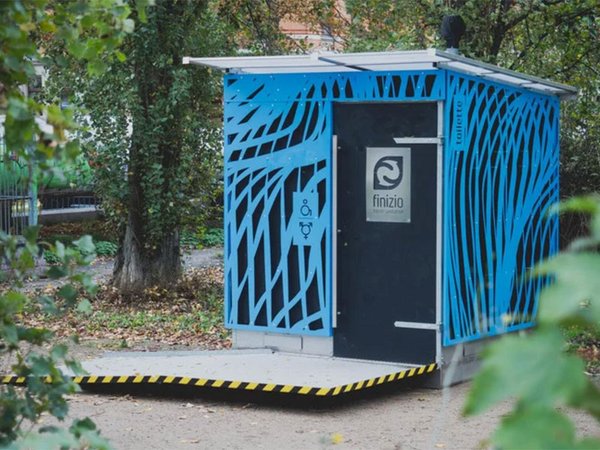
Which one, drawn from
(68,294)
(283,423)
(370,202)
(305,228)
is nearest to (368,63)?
(370,202)

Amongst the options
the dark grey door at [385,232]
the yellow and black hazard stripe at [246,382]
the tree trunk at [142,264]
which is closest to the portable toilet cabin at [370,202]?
the dark grey door at [385,232]

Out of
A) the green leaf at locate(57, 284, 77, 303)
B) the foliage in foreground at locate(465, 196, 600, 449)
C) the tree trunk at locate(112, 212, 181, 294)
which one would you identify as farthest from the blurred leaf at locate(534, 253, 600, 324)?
the tree trunk at locate(112, 212, 181, 294)

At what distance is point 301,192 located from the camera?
1025 centimetres

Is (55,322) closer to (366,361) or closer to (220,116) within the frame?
(220,116)

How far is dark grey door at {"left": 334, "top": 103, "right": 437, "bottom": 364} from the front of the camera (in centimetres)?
973

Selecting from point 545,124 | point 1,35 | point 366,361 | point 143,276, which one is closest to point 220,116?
point 143,276

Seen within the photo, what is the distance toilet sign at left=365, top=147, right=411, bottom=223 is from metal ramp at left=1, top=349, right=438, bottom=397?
1.29 metres

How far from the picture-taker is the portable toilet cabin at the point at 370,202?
9695mm

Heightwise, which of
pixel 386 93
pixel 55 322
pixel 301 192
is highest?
pixel 386 93

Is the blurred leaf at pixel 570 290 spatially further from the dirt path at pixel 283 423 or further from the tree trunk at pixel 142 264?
the tree trunk at pixel 142 264

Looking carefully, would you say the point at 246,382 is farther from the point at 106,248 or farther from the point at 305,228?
the point at 106,248

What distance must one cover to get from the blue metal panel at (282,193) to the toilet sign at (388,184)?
37 cm

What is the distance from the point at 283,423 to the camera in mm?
8539

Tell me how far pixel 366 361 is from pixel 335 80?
2447 millimetres
